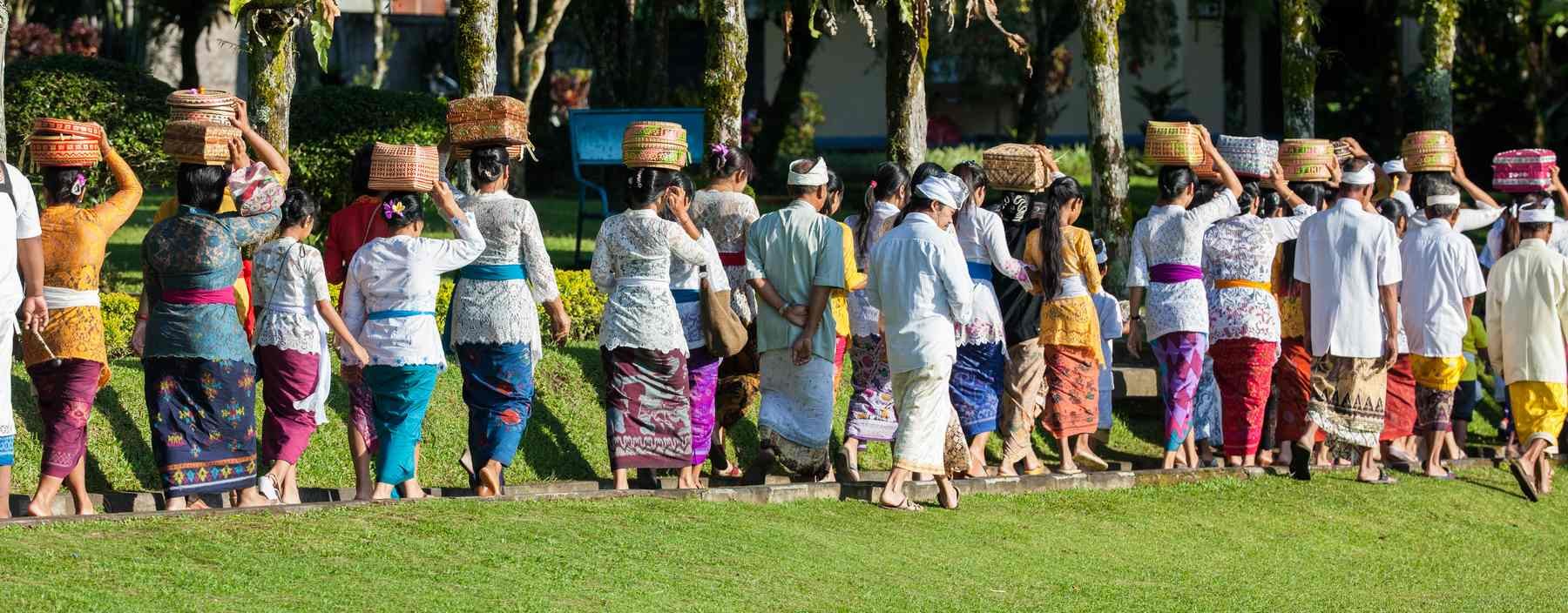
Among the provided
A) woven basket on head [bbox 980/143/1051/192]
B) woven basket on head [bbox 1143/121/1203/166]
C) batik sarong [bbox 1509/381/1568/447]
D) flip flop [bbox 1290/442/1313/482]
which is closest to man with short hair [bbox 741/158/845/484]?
woven basket on head [bbox 980/143/1051/192]

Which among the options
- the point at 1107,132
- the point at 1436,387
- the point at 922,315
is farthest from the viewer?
the point at 1107,132

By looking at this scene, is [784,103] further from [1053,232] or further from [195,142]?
[195,142]

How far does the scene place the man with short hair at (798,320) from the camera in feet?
30.1

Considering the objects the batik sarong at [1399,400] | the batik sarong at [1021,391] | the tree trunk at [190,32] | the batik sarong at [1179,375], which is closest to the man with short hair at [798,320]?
the batik sarong at [1021,391]

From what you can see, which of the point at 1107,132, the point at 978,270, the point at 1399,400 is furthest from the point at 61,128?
the point at 1107,132

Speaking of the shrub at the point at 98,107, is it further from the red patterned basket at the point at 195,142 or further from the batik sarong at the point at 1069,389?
the batik sarong at the point at 1069,389

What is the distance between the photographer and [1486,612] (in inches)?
316

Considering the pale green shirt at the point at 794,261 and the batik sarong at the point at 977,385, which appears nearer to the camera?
the pale green shirt at the point at 794,261

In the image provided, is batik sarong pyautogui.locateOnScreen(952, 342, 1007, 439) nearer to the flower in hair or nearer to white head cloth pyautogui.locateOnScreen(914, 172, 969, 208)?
white head cloth pyautogui.locateOnScreen(914, 172, 969, 208)

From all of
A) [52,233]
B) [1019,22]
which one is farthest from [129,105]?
[1019,22]

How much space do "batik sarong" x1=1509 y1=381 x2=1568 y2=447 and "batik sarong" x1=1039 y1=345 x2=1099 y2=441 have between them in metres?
2.61

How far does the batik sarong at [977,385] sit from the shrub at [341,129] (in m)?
5.66

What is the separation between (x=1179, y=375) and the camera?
1036 cm

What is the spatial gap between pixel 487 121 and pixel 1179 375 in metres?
3.97
